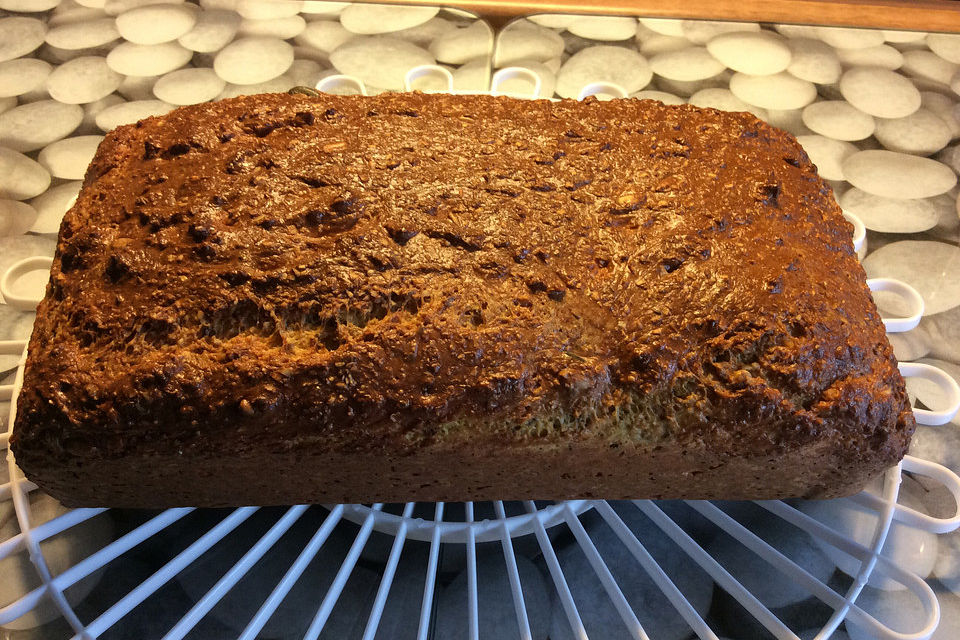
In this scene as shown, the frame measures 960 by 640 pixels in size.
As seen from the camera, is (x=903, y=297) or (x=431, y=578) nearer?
(x=431, y=578)

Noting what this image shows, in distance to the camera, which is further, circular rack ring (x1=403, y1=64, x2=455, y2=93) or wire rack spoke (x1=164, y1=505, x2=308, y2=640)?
circular rack ring (x1=403, y1=64, x2=455, y2=93)

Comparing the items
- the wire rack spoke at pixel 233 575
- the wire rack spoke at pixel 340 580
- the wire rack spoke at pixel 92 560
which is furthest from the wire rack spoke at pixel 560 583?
the wire rack spoke at pixel 92 560

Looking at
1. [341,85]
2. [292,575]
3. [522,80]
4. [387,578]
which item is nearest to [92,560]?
[292,575]

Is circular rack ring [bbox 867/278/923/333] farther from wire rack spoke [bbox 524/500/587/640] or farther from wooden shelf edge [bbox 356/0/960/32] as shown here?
wooden shelf edge [bbox 356/0/960/32]

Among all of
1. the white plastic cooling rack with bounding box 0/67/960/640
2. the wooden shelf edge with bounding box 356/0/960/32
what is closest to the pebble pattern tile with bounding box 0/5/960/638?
the wooden shelf edge with bounding box 356/0/960/32

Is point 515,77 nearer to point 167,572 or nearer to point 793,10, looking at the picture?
point 793,10

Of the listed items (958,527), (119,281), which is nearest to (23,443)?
(119,281)

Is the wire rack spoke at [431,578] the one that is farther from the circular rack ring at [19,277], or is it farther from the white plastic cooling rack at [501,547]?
the circular rack ring at [19,277]
